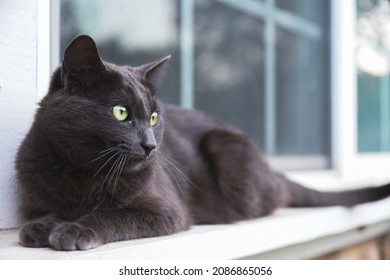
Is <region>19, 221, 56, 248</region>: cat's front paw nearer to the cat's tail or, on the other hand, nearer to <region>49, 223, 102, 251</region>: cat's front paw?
<region>49, 223, 102, 251</region>: cat's front paw

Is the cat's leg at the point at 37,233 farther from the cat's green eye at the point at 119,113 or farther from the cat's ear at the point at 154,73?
the cat's ear at the point at 154,73

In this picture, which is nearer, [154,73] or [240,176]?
[154,73]

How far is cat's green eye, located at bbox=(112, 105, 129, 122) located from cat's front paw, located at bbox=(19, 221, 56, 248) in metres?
0.29

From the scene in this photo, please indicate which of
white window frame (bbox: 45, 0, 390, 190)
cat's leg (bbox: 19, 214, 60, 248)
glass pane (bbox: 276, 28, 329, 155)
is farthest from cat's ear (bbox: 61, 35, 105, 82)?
white window frame (bbox: 45, 0, 390, 190)

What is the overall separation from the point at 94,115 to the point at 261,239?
72 centimetres

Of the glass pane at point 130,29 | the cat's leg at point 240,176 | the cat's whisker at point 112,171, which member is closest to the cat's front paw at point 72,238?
the cat's whisker at point 112,171

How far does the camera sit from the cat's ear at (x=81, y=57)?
3.96ft

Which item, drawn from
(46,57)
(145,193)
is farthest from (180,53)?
(145,193)

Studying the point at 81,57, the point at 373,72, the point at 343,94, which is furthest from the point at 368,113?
the point at 81,57

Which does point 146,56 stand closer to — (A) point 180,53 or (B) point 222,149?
(A) point 180,53

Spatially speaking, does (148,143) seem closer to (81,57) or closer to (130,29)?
(81,57)

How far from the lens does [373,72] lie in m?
3.61

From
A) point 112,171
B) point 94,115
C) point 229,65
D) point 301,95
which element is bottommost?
point 112,171

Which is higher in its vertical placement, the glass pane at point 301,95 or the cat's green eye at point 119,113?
the glass pane at point 301,95
